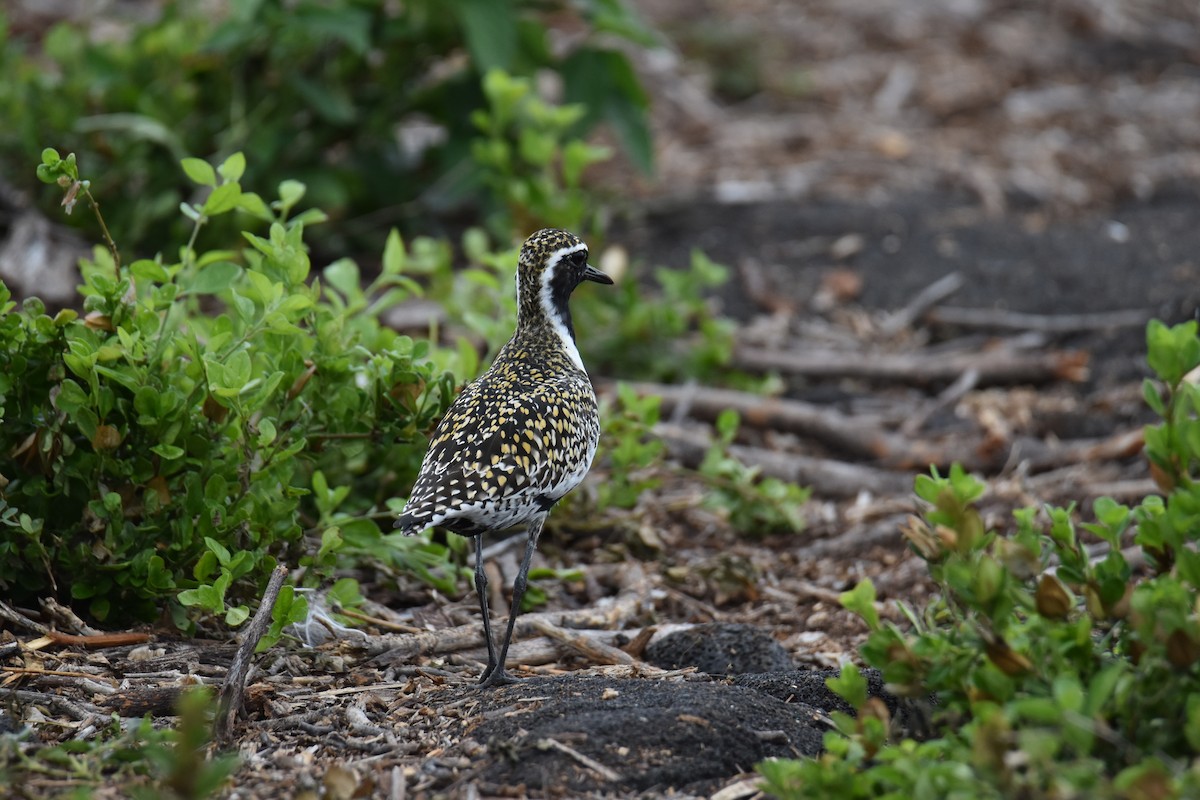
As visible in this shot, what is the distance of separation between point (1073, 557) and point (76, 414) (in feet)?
9.41

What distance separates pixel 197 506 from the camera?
14.1 feet

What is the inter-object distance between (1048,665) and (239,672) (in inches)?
84.7

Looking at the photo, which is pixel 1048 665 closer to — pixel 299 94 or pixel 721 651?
pixel 721 651

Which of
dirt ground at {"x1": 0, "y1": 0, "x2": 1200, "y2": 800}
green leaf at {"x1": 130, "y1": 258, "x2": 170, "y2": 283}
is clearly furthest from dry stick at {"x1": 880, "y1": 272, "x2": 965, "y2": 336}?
green leaf at {"x1": 130, "y1": 258, "x2": 170, "y2": 283}

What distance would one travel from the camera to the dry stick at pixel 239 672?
3.75m

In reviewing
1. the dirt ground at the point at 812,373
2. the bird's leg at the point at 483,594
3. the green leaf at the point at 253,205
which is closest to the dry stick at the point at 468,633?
the dirt ground at the point at 812,373

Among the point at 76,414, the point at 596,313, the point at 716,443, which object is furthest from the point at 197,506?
the point at 596,313

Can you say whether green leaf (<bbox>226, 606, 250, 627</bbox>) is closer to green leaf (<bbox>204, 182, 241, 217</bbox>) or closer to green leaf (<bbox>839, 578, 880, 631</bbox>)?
green leaf (<bbox>204, 182, 241, 217</bbox>)

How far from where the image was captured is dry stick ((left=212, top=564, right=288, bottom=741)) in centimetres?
375

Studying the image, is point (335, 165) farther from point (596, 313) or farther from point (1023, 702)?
point (1023, 702)

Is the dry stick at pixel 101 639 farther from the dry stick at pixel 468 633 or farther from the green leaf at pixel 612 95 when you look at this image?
the green leaf at pixel 612 95

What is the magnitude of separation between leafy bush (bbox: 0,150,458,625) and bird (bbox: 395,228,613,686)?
0.31m

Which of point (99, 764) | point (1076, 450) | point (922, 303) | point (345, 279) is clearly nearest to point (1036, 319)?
point (922, 303)

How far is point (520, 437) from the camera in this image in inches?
173
